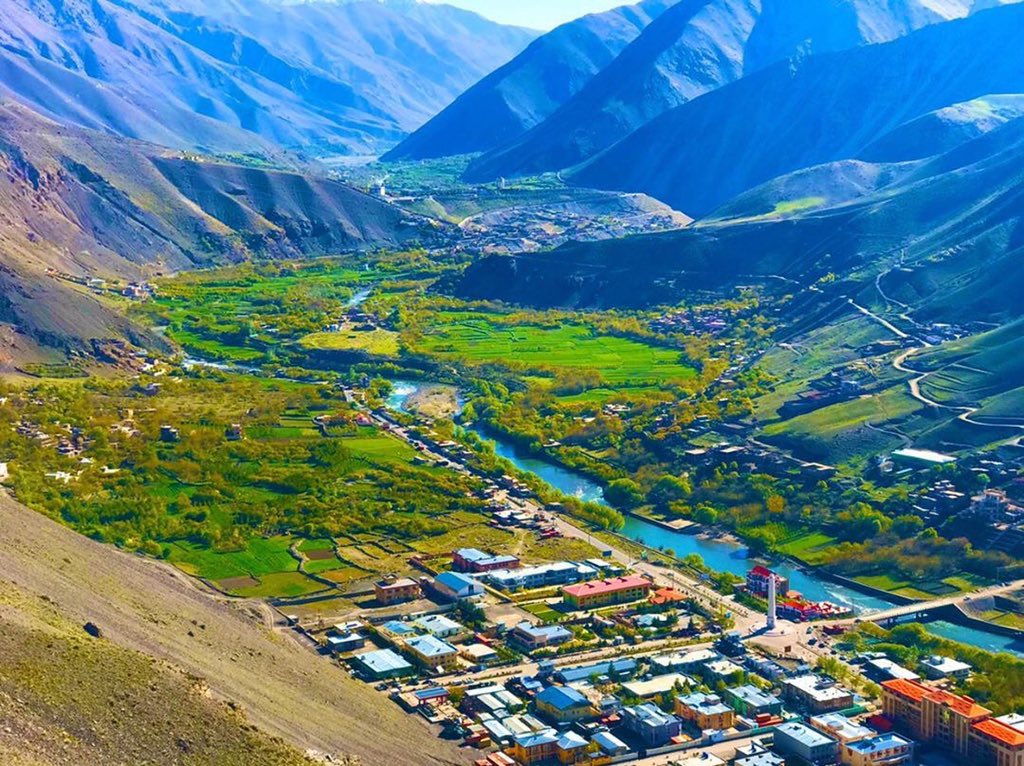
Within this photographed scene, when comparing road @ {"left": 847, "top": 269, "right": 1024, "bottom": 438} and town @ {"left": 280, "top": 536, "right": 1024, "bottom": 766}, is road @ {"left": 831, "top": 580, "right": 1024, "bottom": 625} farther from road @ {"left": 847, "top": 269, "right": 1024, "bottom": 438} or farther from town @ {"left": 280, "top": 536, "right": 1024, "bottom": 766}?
road @ {"left": 847, "top": 269, "right": 1024, "bottom": 438}

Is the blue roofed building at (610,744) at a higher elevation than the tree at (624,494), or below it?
higher

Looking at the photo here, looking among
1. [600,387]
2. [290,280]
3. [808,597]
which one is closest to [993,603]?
[808,597]

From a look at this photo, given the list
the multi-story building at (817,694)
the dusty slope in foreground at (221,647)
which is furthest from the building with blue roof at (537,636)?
the multi-story building at (817,694)

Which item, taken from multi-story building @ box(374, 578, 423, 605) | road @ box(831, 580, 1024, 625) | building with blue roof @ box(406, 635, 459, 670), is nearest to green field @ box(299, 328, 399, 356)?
multi-story building @ box(374, 578, 423, 605)

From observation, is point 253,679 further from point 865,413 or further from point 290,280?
point 290,280

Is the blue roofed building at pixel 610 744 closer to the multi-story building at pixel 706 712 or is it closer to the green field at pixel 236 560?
the multi-story building at pixel 706 712

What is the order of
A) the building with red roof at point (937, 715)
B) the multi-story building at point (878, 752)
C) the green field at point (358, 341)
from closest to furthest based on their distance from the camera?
the multi-story building at point (878, 752) < the building with red roof at point (937, 715) < the green field at point (358, 341)
